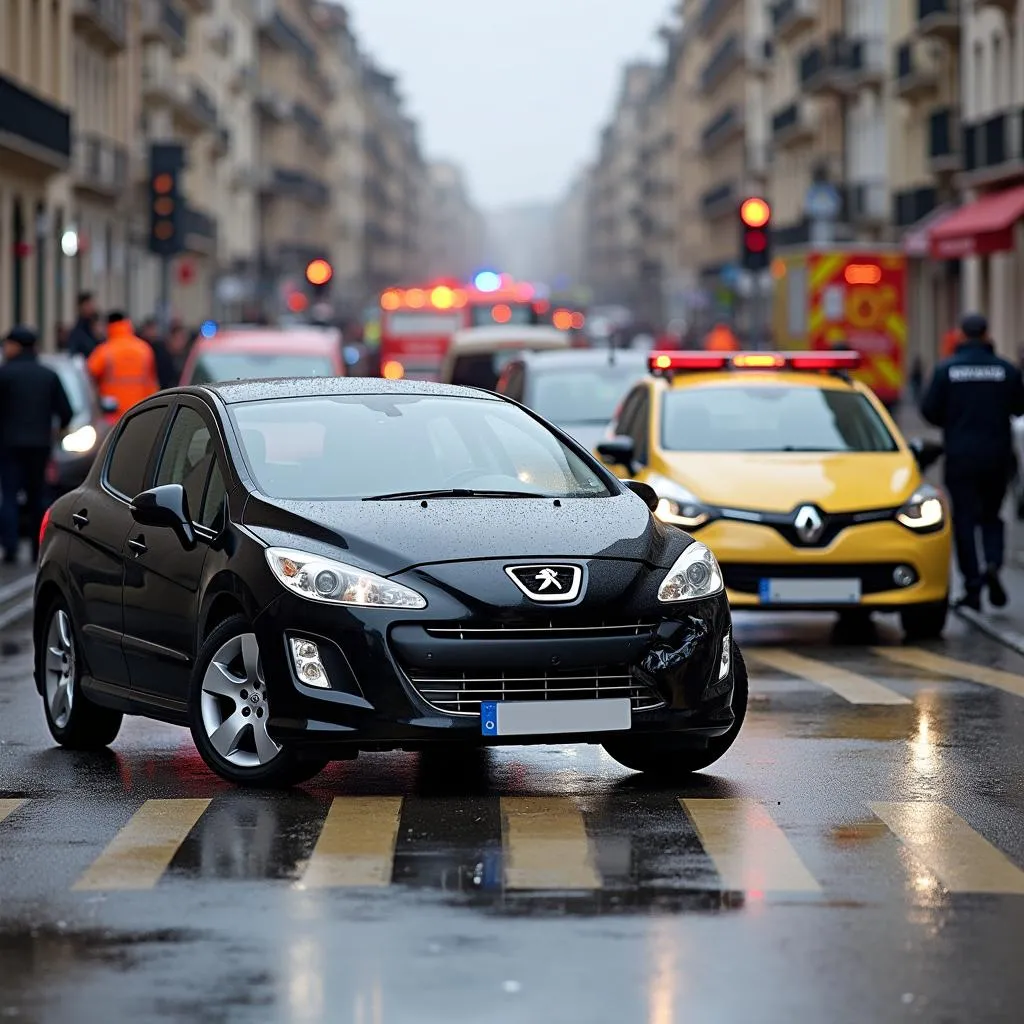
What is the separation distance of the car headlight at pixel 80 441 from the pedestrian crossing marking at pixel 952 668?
987 cm

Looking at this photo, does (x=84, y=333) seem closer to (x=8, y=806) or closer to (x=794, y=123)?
(x=8, y=806)

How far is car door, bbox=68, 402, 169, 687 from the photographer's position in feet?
33.7

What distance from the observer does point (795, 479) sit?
15359 millimetres

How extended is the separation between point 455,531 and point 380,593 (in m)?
0.44

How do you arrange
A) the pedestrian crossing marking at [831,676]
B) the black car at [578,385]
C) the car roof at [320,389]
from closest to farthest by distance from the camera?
1. the car roof at [320,389]
2. the pedestrian crossing marking at [831,676]
3. the black car at [578,385]

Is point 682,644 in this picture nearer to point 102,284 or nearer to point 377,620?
point 377,620

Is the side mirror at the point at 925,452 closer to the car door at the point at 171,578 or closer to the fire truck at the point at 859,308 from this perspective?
the car door at the point at 171,578

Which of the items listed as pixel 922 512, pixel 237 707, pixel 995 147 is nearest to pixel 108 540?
pixel 237 707

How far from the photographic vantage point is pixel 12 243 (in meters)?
50.2

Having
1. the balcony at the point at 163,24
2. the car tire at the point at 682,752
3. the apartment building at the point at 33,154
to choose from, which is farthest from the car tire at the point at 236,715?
the balcony at the point at 163,24

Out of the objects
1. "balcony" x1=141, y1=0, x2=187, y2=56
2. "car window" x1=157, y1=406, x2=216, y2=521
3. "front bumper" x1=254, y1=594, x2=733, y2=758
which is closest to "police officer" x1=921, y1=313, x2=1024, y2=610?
"car window" x1=157, y1=406, x2=216, y2=521

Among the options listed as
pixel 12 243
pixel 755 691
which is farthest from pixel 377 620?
pixel 12 243

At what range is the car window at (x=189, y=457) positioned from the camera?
33.0 feet

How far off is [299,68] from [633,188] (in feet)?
234
